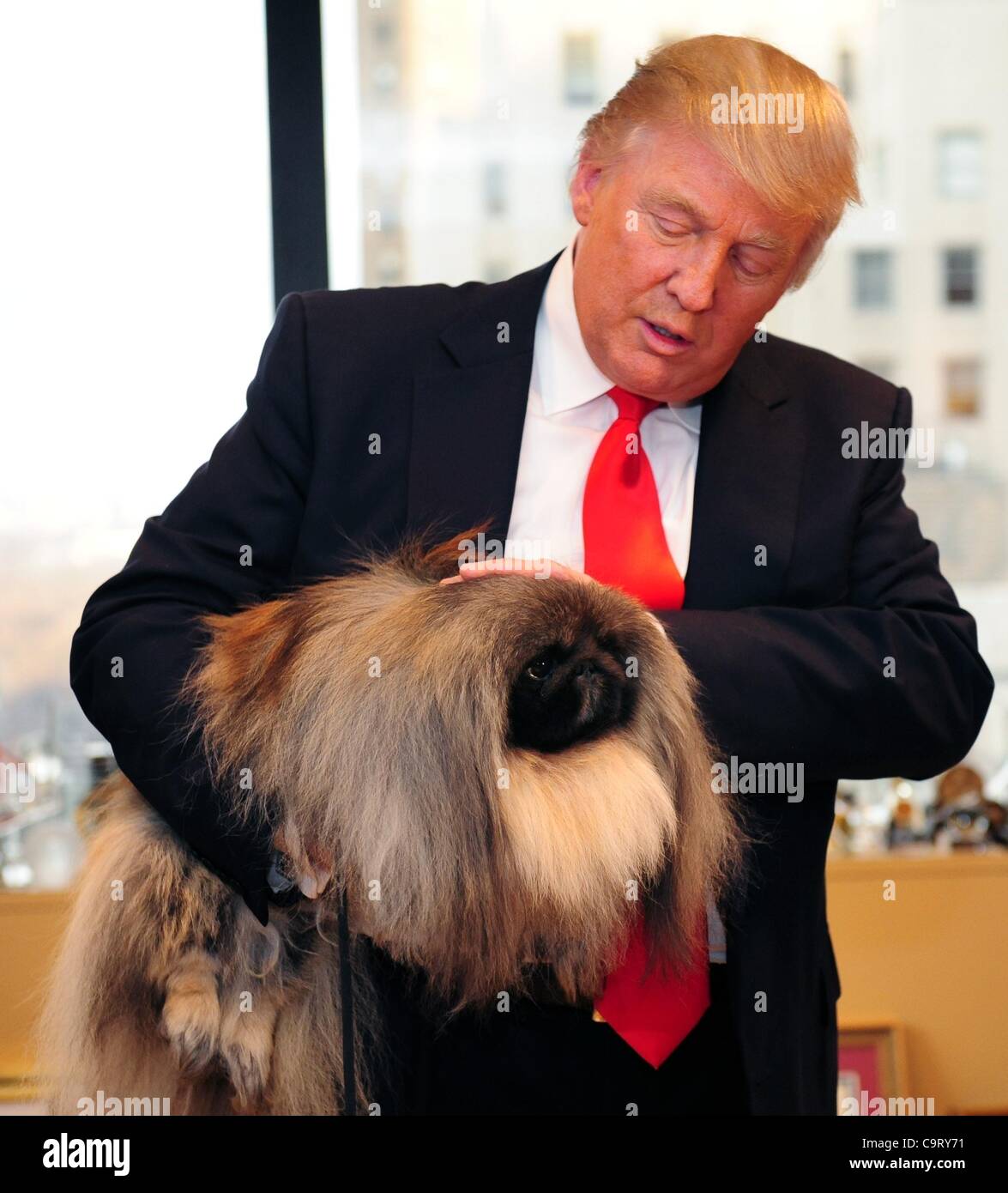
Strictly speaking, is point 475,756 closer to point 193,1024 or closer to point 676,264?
point 193,1024

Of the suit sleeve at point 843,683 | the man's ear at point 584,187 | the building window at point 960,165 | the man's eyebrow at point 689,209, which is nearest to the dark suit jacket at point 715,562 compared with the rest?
the suit sleeve at point 843,683

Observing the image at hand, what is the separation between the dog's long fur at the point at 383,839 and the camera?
46.4 inches

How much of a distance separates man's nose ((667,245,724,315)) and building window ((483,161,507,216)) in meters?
1.64

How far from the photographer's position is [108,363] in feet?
8.96

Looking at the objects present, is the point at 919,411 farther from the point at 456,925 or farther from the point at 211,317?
the point at 456,925

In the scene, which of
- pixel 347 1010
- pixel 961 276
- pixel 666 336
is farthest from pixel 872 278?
pixel 347 1010

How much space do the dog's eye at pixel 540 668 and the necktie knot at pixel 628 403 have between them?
1.38 feet

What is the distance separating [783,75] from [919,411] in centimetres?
180

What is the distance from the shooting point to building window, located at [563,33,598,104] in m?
2.89

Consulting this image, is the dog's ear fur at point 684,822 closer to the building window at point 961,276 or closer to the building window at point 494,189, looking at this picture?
the building window at point 494,189

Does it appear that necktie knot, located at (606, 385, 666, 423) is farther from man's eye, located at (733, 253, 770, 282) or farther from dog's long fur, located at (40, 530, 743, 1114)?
dog's long fur, located at (40, 530, 743, 1114)

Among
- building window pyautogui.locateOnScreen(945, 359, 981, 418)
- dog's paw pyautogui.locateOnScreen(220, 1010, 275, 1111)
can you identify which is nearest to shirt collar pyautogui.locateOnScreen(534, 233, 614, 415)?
dog's paw pyautogui.locateOnScreen(220, 1010, 275, 1111)
